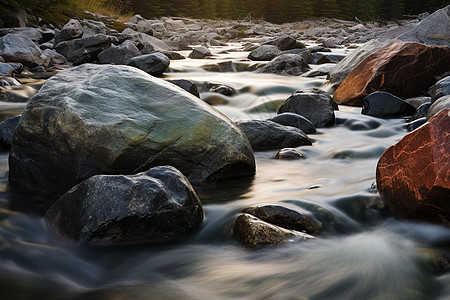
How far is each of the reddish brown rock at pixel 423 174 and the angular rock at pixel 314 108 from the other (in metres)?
3.10

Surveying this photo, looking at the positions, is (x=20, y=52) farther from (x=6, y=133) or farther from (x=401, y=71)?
(x=401, y=71)

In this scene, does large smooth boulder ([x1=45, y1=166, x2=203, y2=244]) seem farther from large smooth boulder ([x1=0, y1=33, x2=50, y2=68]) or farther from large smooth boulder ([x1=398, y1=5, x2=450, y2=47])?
large smooth boulder ([x1=0, y1=33, x2=50, y2=68])

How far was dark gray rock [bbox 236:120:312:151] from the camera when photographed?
16.8ft

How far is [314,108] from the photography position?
6457 mm

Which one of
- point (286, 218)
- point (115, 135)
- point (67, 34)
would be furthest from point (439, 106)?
point (67, 34)

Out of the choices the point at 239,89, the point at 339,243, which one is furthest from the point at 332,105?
the point at 339,243

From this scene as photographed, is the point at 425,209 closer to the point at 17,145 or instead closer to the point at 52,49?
the point at 17,145

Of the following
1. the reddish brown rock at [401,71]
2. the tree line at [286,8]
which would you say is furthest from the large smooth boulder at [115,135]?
the tree line at [286,8]

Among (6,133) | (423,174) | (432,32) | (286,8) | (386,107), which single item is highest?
(286,8)

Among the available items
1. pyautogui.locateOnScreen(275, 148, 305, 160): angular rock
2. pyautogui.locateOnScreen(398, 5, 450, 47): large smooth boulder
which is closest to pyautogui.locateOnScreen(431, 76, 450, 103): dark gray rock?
Result: pyautogui.locateOnScreen(398, 5, 450, 47): large smooth boulder

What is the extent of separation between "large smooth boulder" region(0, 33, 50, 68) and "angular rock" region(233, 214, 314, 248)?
9307mm

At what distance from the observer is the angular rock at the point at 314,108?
20.9 ft

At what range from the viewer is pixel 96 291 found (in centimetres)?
238

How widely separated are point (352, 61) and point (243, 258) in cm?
722
